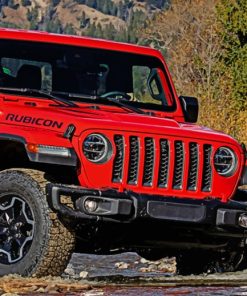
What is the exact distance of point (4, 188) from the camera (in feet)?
29.4

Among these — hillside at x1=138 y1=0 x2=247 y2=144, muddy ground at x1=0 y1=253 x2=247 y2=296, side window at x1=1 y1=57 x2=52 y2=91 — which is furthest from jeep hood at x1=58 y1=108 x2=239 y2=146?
hillside at x1=138 y1=0 x2=247 y2=144

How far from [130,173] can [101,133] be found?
38 cm

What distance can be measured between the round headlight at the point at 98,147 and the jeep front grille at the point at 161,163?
0.07 m

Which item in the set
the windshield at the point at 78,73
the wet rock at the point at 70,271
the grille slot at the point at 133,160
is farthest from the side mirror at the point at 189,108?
the grille slot at the point at 133,160

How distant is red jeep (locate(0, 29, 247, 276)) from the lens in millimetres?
8625

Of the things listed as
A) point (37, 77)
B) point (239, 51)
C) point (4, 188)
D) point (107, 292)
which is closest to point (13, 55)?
point (37, 77)

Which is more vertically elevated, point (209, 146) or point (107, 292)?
point (209, 146)

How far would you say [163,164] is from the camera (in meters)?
9.04

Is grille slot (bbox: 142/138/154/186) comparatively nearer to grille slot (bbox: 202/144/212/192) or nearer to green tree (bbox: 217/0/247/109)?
grille slot (bbox: 202/144/212/192)

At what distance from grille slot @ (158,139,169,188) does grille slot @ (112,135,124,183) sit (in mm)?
327

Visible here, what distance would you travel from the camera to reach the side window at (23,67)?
10.2m

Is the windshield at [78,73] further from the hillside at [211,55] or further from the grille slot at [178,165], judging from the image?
the hillside at [211,55]

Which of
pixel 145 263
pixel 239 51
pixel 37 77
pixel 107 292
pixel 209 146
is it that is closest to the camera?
pixel 107 292

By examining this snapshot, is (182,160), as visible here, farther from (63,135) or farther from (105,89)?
(105,89)
